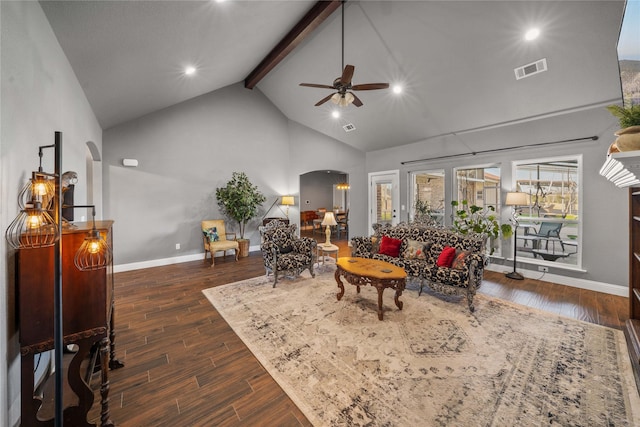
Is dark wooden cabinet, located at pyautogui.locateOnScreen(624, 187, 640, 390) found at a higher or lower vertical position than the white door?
lower

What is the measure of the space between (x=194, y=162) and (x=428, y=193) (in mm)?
5920

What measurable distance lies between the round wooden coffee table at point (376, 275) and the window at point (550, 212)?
330cm

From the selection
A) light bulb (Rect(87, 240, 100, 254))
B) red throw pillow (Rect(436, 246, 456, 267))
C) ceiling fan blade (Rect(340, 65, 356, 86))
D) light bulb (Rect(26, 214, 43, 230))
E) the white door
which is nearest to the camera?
light bulb (Rect(26, 214, 43, 230))

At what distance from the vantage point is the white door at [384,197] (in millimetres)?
6688

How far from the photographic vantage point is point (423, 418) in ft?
5.67

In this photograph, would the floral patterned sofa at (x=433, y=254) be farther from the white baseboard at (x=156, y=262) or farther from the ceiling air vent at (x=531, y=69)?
the white baseboard at (x=156, y=262)

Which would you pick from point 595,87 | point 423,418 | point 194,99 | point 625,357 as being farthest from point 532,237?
point 194,99

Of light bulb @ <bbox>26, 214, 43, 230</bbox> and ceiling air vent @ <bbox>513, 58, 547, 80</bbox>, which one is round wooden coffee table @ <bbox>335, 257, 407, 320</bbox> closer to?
light bulb @ <bbox>26, 214, 43, 230</bbox>

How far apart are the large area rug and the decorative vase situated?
184 centimetres

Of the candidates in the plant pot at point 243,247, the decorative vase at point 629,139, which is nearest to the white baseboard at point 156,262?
the plant pot at point 243,247

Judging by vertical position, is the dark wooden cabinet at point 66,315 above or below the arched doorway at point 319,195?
below

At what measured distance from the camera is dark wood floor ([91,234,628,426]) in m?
1.81

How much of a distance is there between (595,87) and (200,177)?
7551 mm

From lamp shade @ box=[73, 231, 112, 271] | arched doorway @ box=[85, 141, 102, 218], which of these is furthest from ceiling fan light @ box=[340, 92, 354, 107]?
arched doorway @ box=[85, 141, 102, 218]
